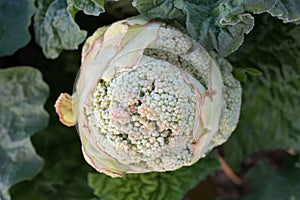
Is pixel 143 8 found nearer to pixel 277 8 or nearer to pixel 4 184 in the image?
pixel 277 8

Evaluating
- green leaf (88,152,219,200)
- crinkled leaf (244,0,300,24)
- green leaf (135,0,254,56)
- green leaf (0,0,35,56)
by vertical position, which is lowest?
green leaf (88,152,219,200)

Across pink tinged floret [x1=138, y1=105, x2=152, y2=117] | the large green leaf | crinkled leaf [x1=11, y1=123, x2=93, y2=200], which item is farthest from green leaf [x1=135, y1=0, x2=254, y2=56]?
crinkled leaf [x1=11, y1=123, x2=93, y2=200]

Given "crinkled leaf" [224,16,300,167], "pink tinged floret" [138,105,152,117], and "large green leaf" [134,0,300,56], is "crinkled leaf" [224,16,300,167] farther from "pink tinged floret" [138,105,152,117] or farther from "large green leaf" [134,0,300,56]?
"pink tinged floret" [138,105,152,117]

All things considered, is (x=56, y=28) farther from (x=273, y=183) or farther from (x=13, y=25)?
(x=273, y=183)

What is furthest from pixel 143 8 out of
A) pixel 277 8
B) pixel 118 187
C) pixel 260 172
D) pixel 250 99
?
pixel 260 172

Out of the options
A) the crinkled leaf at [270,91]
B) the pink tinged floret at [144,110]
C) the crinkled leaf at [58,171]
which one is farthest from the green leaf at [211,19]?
the crinkled leaf at [58,171]

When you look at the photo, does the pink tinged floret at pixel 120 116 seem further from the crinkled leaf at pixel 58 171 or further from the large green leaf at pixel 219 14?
the crinkled leaf at pixel 58 171

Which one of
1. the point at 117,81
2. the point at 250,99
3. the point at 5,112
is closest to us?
the point at 117,81
